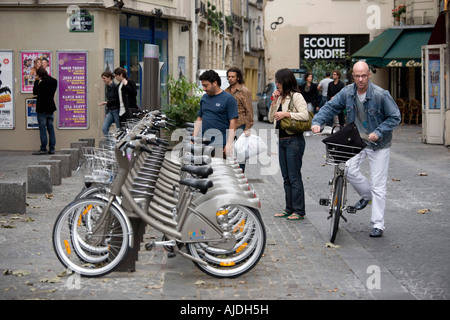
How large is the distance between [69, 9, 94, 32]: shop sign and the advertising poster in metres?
2.04

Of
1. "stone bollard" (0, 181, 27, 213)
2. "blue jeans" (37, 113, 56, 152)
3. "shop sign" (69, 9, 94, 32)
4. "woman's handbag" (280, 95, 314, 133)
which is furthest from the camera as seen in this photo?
"shop sign" (69, 9, 94, 32)

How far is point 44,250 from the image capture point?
27.2 ft

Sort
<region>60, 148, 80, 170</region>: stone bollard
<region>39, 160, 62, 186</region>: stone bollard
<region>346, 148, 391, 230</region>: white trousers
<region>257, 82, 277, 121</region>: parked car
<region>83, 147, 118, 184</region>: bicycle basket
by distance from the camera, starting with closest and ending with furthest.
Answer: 1. <region>83, 147, 118, 184</region>: bicycle basket
2. <region>346, 148, 391, 230</region>: white trousers
3. <region>39, 160, 62, 186</region>: stone bollard
4. <region>60, 148, 80, 170</region>: stone bollard
5. <region>257, 82, 277, 121</region>: parked car

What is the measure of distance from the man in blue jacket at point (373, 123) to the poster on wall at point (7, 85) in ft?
44.1

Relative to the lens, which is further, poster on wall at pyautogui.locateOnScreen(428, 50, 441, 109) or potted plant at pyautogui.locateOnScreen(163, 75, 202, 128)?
poster on wall at pyautogui.locateOnScreen(428, 50, 441, 109)

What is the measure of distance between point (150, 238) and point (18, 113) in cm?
1309

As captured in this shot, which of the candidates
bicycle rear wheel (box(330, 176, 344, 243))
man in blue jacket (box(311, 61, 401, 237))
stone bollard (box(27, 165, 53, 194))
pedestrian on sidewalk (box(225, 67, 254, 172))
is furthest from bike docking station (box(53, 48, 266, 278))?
stone bollard (box(27, 165, 53, 194))

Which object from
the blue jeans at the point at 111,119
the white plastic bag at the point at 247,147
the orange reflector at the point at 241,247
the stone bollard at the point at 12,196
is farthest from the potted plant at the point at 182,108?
the orange reflector at the point at 241,247

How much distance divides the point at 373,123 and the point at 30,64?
13.8 meters

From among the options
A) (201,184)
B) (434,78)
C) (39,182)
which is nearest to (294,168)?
(201,184)

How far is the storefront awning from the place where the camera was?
3121 cm

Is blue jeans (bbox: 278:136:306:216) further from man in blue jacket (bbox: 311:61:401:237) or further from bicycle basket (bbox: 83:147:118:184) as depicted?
bicycle basket (bbox: 83:147:118:184)
